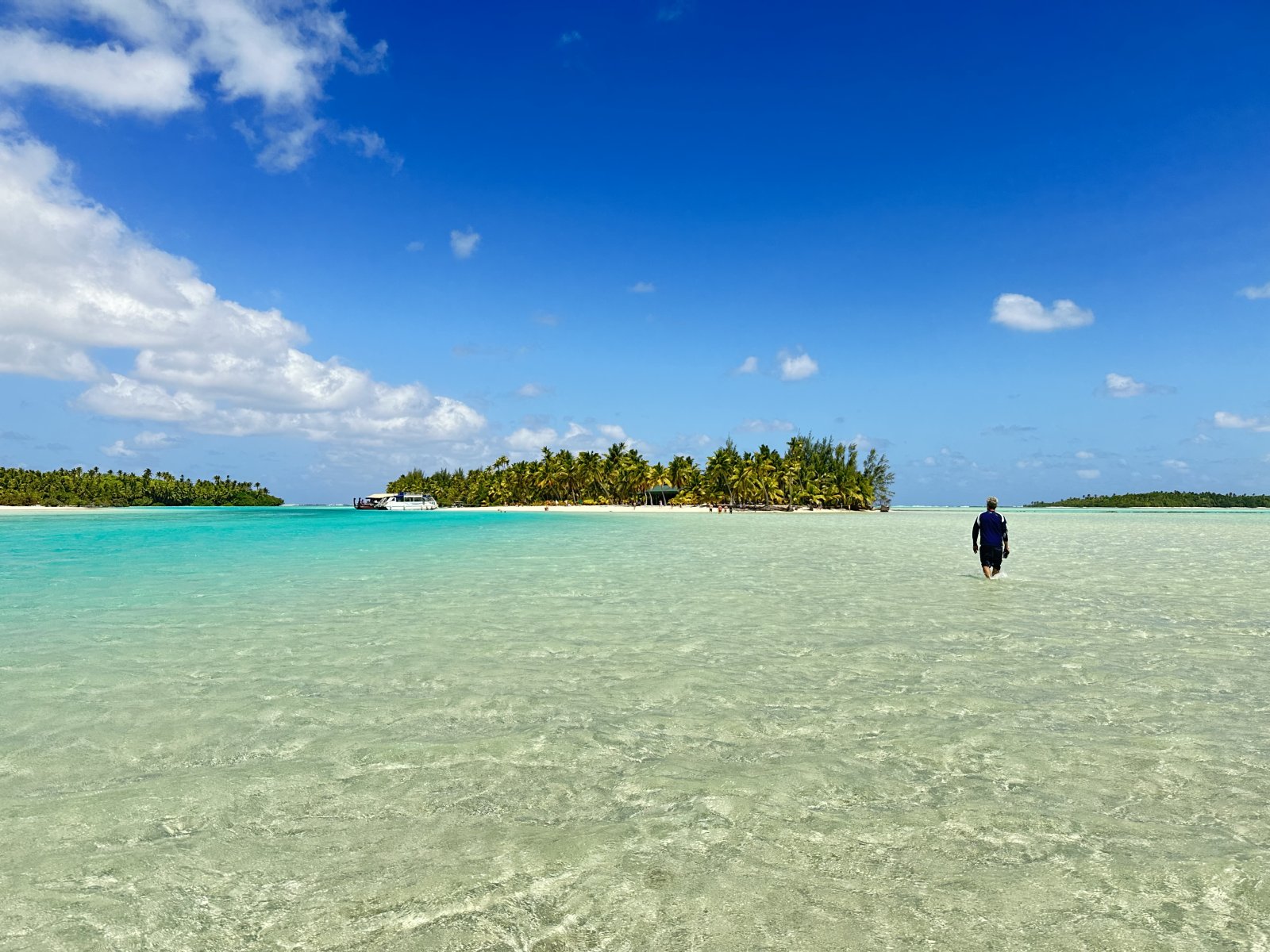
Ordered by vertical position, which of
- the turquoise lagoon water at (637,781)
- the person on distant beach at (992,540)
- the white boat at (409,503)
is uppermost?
the white boat at (409,503)

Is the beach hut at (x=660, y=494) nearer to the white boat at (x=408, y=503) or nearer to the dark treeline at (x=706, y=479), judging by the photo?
the dark treeline at (x=706, y=479)

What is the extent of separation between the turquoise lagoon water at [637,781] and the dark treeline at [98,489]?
552ft

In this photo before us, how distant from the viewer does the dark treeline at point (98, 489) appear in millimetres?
141625

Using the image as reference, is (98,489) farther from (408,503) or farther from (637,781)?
(637,781)

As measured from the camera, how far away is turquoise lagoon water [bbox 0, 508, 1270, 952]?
3.73m

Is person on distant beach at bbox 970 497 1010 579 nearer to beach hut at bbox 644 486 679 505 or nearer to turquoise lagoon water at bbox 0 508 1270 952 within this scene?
turquoise lagoon water at bbox 0 508 1270 952

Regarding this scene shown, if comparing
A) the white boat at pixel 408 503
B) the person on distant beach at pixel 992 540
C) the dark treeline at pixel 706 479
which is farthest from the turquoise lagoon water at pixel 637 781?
the white boat at pixel 408 503

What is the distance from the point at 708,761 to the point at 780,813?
3.67ft

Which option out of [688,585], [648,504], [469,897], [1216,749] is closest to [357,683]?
[469,897]

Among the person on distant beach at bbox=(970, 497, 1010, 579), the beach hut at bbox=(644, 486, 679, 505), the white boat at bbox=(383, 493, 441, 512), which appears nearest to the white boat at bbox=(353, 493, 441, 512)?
the white boat at bbox=(383, 493, 441, 512)

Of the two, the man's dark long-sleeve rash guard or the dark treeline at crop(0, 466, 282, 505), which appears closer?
the man's dark long-sleeve rash guard

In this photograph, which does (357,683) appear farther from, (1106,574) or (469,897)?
(1106,574)

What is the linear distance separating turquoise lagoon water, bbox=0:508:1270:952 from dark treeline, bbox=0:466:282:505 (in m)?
168

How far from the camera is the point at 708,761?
5996 mm
